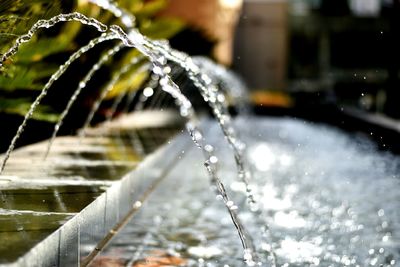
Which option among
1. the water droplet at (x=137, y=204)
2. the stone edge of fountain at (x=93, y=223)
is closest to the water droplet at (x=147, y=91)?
the stone edge of fountain at (x=93, y=223)

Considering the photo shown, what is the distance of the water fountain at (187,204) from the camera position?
3.95 metres

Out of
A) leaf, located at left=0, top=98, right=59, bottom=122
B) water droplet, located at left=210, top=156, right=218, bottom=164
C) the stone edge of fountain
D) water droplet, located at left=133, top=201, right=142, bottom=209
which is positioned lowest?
the stone edge of fountain

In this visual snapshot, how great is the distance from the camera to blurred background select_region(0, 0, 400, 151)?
6469 millimetres

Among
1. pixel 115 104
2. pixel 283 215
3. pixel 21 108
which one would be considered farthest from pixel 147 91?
pixel 283 215

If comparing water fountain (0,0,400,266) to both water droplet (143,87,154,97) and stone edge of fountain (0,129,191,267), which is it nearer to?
stone edge of fountain (0,129,191,267)

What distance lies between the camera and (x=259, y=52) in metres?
26.4

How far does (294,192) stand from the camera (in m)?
6.75

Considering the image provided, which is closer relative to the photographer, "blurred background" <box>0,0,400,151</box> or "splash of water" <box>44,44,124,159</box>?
"blurred background" <box>0,0,400,151</box>

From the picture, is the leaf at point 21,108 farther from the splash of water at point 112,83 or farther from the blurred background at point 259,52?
the splash of water at point 112,83

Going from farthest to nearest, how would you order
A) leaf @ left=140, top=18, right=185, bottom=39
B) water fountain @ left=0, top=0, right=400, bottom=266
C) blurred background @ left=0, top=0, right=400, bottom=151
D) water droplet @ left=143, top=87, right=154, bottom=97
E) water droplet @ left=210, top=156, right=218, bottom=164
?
water droplet @ left=143, top=87, right=154, bottom=97, leaf @ left=140, top=18, right=185, bottom=39, water droplet @ left=210, top=156, right=218, bottom=164, blurred background @ left=0, top=0, right=400, bottom=151, water fountain @ left=0, top=0, right=400, bottom=266

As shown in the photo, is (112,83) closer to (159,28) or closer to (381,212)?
(159,28)

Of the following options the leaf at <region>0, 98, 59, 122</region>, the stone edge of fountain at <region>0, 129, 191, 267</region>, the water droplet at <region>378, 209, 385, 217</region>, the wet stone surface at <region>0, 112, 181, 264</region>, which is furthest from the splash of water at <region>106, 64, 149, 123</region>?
the water droplet at <region>378, 209, 385, 217</region>

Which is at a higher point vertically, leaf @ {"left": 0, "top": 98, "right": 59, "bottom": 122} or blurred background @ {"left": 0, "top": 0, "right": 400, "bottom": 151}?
blurred background @ {"left": 0, "top": 0, "right": 400, "bottom": 151}

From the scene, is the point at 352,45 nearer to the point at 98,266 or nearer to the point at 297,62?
the point at 297,62
